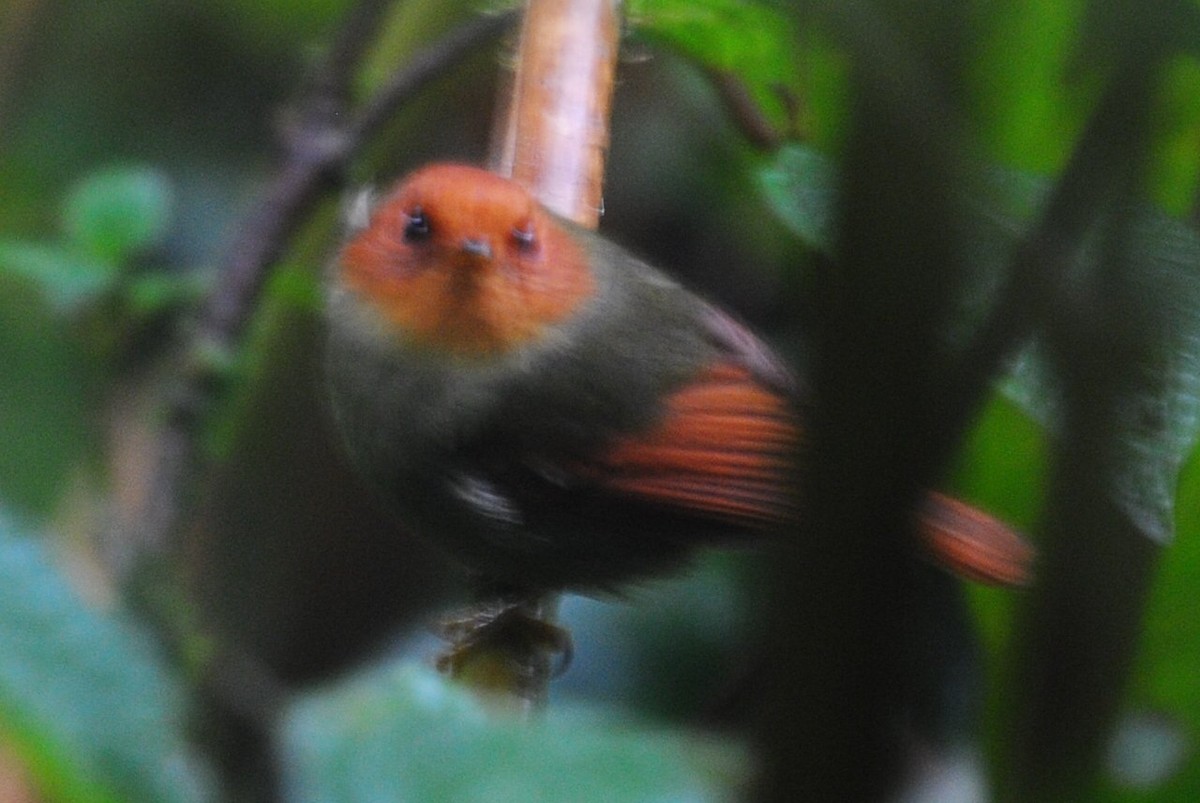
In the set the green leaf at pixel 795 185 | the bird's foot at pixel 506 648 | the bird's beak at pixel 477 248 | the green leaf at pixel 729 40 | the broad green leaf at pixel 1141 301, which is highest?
the broad green leaf at pixel 1141 301

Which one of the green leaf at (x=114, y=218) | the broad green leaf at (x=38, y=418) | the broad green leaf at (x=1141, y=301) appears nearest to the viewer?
the broad green leaf at (x=1141, y=301)

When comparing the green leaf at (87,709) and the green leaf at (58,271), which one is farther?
the green leaf at (58,271)

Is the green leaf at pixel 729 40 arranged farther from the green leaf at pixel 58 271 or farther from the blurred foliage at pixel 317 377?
the green leaf at pixel 58 271

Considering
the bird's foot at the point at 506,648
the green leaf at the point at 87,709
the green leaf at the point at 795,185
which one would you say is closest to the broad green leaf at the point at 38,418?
the green leaf at the point at 87,709

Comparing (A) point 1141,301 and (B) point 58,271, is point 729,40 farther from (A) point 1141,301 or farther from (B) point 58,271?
(A) point 1141,301

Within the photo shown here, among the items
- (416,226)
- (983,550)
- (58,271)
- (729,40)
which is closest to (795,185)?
(983,550)

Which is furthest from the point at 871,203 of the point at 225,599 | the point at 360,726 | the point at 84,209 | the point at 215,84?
the point at 215,84

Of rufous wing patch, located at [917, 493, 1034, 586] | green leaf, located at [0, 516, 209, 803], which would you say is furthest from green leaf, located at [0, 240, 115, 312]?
green leaf, located at [0, 516, 209, 803]

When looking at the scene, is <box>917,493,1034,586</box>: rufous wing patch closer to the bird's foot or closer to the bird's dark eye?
the bird's foot
